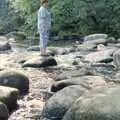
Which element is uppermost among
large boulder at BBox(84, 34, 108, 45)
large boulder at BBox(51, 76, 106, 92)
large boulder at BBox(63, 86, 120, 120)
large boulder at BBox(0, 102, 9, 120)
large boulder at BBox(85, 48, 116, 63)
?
large boulder at BBox(63, 86, 120, 120)

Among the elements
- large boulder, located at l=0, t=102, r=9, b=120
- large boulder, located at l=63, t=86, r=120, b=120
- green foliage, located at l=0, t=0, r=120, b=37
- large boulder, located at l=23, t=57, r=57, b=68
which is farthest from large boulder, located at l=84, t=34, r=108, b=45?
large boulder, located at l=63, t=86, r=120, b=120

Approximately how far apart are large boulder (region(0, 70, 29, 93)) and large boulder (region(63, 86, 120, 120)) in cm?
298

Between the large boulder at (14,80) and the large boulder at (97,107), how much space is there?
298 cm

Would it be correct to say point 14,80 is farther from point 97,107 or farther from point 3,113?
point 97,107

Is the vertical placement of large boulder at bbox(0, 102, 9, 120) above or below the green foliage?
above

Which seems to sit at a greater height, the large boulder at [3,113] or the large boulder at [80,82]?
the large boulder at [3,113]

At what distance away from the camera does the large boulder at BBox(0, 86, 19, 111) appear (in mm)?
7062

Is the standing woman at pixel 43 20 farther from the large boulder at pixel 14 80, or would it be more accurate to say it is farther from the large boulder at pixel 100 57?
the large boulder at pixel 14 80

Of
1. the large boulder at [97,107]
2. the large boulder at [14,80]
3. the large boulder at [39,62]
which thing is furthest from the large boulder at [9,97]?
the large boulder at [39,62]

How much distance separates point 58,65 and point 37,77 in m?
2.22

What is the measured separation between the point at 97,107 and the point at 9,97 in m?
2.33

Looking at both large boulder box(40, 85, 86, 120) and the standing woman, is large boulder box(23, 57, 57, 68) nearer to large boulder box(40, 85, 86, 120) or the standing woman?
the standing woman

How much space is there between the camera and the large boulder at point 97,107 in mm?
5164

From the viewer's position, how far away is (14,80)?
845cm
